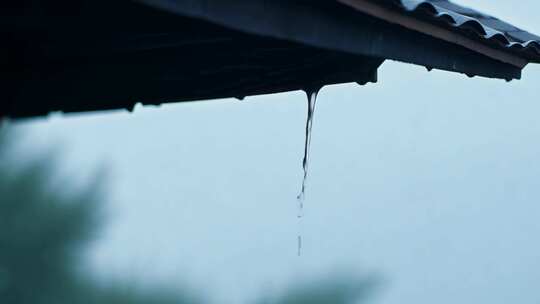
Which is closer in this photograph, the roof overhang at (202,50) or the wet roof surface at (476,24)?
the roof overhang at (202,50)

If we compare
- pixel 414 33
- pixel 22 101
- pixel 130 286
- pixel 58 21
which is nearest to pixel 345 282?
pixel 130 286

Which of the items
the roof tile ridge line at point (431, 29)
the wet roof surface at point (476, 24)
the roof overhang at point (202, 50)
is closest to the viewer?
the roof overhang at point (202, 50)

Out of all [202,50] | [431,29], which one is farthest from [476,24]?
[202,50]

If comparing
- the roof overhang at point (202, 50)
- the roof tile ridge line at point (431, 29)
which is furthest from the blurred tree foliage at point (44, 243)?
the roof tile ridge line at point (431, 29)

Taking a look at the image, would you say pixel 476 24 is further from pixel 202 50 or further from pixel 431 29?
pixel 202 50

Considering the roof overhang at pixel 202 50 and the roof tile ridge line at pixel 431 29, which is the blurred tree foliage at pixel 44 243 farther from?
the roof tile ridge line at pixel 431 29

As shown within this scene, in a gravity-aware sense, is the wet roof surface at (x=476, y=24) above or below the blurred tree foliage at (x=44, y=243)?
above

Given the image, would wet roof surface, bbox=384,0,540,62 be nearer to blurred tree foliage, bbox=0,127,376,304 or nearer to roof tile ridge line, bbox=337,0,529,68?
roof tile ridge line, bbox=337,0,529,68

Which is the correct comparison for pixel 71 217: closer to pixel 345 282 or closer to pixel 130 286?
pixel 130 286

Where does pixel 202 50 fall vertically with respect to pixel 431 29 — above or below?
below
